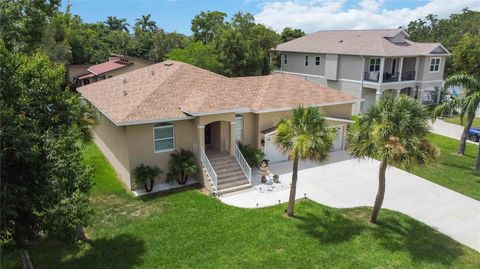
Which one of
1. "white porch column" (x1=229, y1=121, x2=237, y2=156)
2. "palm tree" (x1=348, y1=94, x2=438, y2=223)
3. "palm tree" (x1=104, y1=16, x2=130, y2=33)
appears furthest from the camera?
A: "palm tree" (x1=104, y1=16, x2=130, y2=33)

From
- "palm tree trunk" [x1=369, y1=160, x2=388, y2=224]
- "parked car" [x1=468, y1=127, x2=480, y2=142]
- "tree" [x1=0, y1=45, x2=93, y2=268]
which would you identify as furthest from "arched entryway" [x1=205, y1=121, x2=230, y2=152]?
"parked car" [x1=468, y1=127, x2=480, y2=142]

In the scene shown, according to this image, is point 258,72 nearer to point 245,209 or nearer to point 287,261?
point 245,209

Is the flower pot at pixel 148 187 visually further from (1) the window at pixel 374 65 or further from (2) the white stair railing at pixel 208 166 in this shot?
(1) the window at pixel 374 65

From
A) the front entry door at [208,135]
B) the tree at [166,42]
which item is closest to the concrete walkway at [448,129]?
the front entry door at [208,135]

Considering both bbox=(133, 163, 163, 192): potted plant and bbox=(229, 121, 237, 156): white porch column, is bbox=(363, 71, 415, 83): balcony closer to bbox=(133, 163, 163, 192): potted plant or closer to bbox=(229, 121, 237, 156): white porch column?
bbox=(229, 121, 237, 156): white porch column

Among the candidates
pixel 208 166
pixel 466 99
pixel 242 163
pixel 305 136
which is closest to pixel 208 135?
pixel 242 163

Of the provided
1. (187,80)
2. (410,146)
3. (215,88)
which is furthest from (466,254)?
(187,80)
